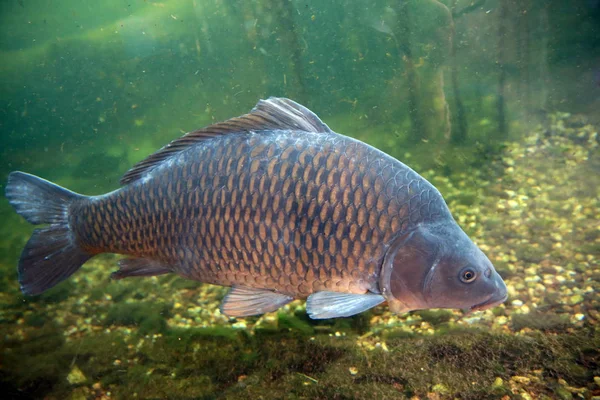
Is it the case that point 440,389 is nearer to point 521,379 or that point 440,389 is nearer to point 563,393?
point 521,379

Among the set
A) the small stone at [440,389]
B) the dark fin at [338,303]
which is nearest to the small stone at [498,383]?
the small stone at [440,389]

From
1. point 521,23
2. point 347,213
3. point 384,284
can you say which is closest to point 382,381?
point 384,284

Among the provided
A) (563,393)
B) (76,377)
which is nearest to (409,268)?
(563,393)

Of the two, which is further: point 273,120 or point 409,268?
point 273,120

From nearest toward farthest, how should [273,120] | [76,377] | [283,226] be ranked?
1. [283,226]
2. [273,120]
3. [76,377]

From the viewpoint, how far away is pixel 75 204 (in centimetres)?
281

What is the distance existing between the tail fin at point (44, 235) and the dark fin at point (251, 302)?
4.05 feet

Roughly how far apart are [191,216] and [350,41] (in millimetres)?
14738

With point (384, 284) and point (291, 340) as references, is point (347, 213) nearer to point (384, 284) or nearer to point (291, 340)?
point (384, 284)

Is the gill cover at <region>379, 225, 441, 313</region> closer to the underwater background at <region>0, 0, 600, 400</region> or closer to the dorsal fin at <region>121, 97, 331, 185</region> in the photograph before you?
the underwater background at <region>0, 0, 600, 400</region>

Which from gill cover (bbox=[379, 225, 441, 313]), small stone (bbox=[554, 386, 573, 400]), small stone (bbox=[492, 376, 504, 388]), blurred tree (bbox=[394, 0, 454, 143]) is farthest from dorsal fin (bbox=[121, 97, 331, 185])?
blurred tree (bbox=[394, 0, 454, 143])

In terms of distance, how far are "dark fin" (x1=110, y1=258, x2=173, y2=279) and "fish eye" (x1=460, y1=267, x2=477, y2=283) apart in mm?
1802

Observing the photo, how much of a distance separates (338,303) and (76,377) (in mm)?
2481

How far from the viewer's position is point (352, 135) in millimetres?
10859
